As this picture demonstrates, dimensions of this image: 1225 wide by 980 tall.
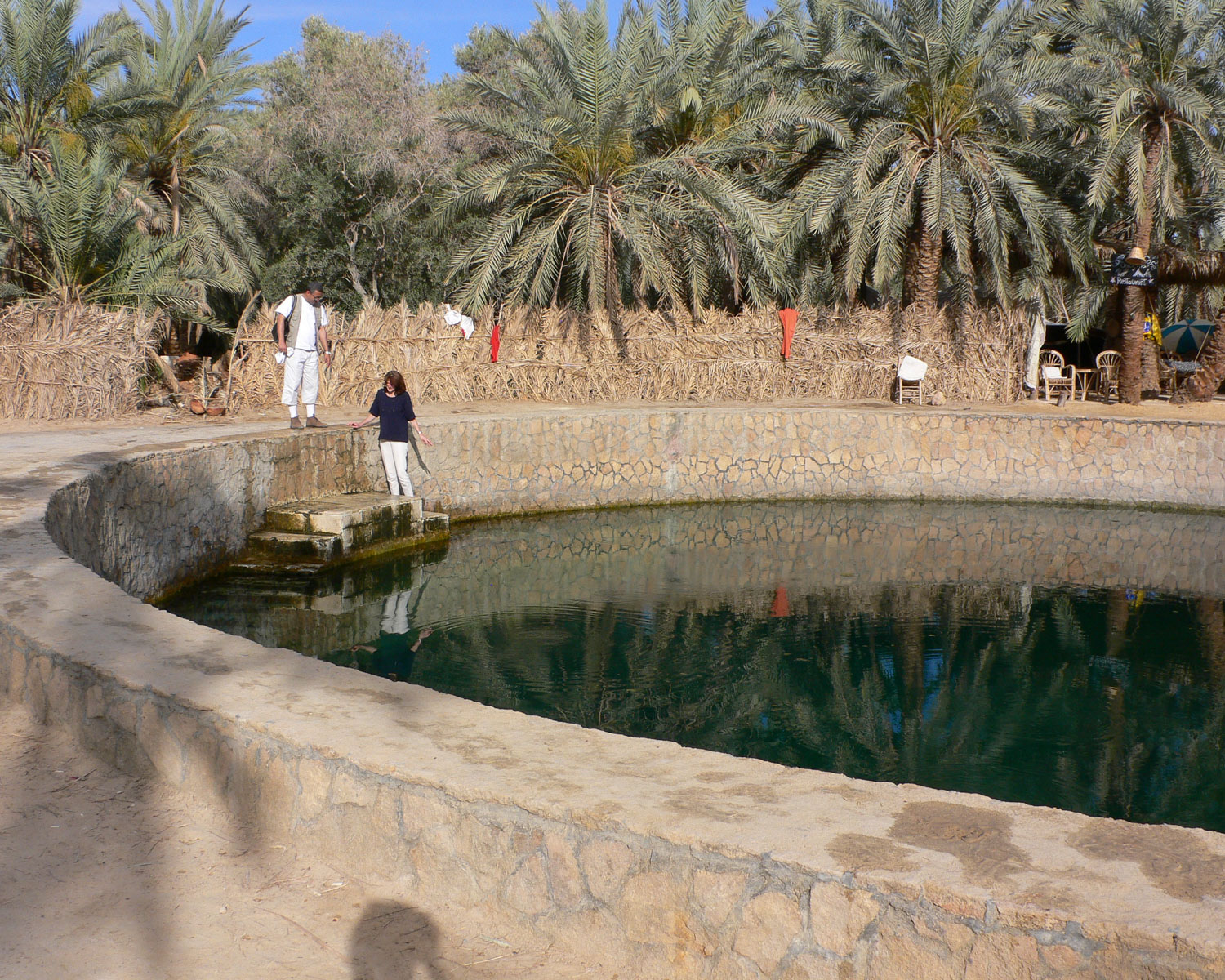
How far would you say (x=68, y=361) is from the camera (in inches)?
544

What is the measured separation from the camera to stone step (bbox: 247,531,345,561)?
11.3m

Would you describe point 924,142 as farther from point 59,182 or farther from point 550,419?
point 59,182

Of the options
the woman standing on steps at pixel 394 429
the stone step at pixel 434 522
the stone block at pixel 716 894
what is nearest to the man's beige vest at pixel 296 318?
the woman standing on steps at pixel 394 429

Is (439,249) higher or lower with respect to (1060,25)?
lower

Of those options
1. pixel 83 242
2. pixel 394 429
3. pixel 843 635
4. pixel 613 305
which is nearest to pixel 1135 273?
pixel 613 305

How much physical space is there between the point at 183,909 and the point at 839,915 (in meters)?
1.83

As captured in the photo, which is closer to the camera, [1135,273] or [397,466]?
[397,466]

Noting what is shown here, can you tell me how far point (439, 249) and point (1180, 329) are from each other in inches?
612

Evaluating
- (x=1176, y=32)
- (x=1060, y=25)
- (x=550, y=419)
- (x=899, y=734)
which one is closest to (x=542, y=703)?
(x=899, y=734)

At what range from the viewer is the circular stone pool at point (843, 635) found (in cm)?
735

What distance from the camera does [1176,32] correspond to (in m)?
16.5

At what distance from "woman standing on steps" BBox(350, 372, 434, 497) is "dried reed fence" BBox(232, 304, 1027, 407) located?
4336 mm

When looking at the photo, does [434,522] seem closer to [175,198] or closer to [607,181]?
[607,181]

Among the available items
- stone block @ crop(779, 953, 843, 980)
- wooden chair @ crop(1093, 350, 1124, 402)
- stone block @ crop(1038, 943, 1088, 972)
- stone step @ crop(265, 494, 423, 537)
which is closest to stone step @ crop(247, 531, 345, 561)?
stone step @ crop(265, 494, 423, 537)
